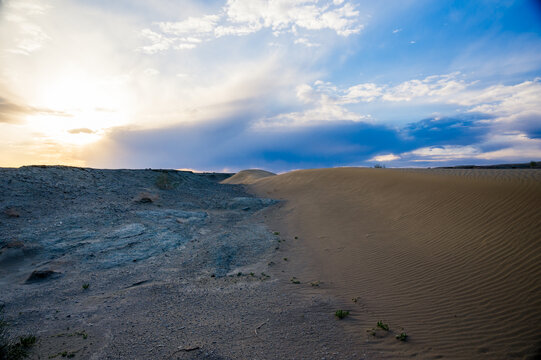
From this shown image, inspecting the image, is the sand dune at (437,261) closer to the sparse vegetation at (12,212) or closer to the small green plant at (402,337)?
the small green plant at (402,337)

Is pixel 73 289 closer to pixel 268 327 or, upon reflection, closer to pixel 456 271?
pixel 268 327

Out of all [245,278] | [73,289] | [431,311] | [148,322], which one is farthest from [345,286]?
[73,289]

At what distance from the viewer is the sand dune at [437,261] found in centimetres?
569

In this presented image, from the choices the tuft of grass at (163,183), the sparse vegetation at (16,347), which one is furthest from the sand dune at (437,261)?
the tuft of grass at (163,183)

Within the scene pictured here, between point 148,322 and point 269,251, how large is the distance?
19.8 feet

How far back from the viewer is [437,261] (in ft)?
30.1

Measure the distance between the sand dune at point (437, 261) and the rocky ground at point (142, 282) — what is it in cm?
132

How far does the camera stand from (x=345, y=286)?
332 inches

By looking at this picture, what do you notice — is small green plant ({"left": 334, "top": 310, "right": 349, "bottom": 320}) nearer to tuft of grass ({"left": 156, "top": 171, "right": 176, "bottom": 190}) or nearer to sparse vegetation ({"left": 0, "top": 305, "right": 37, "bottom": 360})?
sparse vegetation ({"left": 0, "top": 305, "right": 37, "bottom": 360})

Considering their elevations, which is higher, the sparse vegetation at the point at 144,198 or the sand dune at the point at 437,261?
the sparse vegetation at the point at 144,198

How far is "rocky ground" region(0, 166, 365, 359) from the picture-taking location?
5590 millimetres

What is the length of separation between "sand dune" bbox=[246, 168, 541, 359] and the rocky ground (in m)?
1.32

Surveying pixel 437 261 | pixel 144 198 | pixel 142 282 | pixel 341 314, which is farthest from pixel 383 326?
pixel 144 198

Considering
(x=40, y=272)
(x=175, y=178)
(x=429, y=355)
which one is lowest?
(x=429, y=355)
